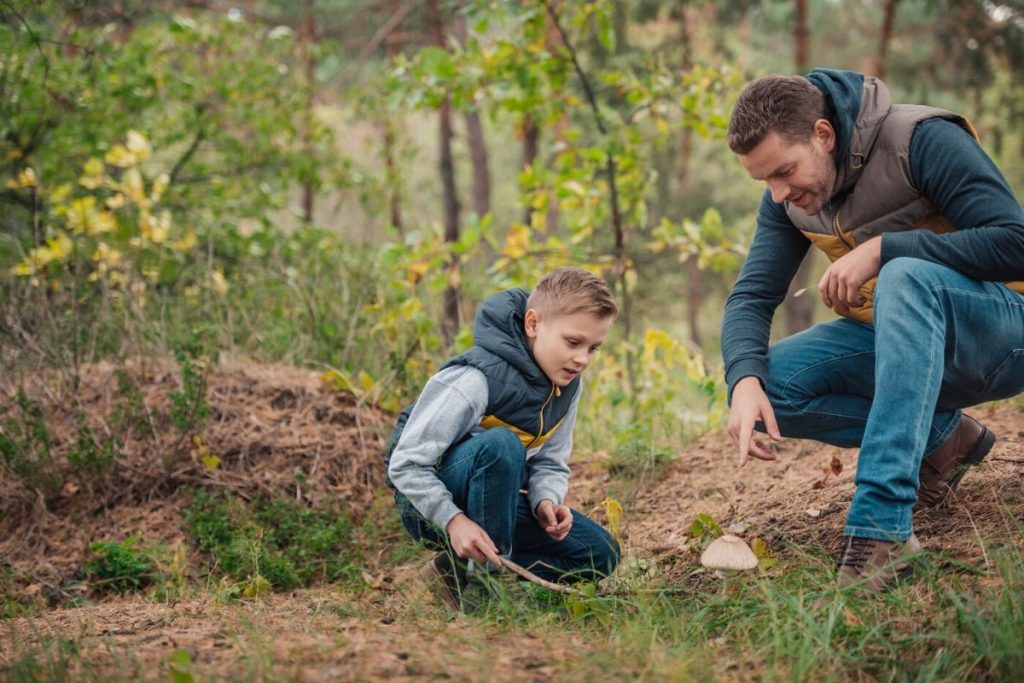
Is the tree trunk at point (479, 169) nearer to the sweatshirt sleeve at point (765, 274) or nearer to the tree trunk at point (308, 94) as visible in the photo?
the tree trunk at point (308, 94)

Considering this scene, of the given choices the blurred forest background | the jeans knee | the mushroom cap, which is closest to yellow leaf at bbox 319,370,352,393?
the blurred forest background

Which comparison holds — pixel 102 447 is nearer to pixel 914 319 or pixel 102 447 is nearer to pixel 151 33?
pixel 914 319

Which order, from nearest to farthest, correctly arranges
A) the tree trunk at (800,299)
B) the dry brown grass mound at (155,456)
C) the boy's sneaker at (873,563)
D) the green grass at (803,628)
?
the green grass at (803,628), the boy's sneaker at (873,563), the dry brown grass mound at (155,456), the tree trunk at (800,299)

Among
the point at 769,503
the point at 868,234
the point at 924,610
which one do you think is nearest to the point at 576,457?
the point at 769,503

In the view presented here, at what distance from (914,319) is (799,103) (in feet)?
2.43

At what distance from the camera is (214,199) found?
8.00 m

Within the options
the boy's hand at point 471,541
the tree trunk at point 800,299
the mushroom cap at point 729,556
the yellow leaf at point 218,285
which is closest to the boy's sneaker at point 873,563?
the mushroom cap at point 729,556

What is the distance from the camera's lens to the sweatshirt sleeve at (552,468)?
3061 millimetres

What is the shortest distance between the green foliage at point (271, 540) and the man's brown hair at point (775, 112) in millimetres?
2231

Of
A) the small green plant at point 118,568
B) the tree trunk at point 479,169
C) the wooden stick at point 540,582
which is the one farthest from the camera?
the tree trunk at point 479,169

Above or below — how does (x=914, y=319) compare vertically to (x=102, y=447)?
above

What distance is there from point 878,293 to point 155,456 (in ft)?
10.2

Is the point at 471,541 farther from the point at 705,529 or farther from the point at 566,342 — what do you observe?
the point at 705,529

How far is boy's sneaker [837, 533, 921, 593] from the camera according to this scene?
234 centimetres
